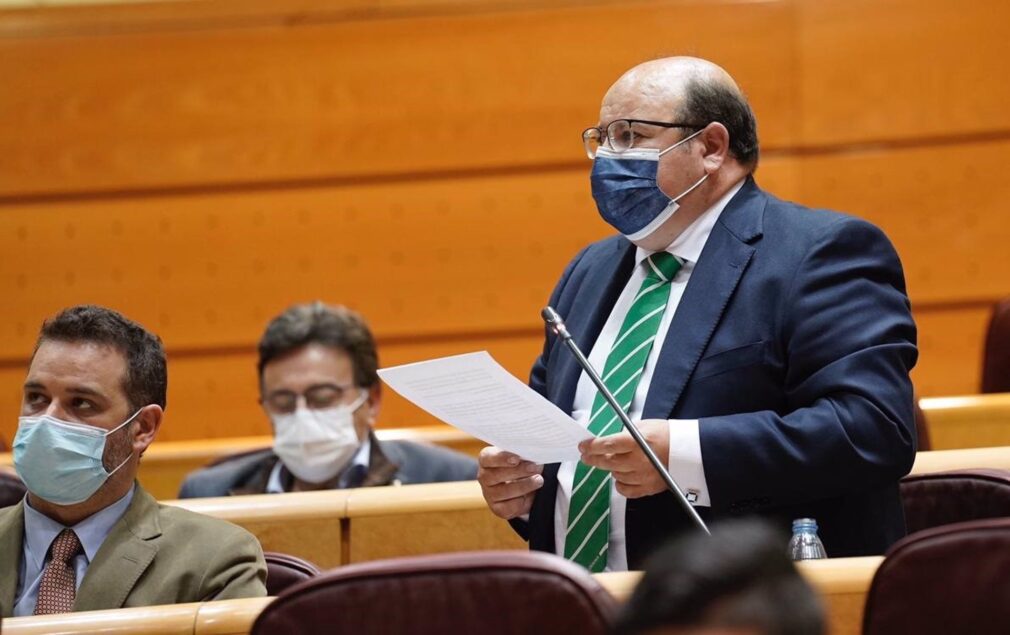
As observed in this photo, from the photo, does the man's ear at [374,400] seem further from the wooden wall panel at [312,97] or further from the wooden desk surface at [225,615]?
the wooden desk surface at [225,615]

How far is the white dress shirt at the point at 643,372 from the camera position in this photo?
7.11 ft

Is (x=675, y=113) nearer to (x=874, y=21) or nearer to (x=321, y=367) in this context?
(x=321, y=367)

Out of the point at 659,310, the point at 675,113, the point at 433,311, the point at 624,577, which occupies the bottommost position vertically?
the point at 433,311

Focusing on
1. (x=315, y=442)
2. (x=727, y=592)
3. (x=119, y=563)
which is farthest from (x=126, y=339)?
(x=727, y=592)

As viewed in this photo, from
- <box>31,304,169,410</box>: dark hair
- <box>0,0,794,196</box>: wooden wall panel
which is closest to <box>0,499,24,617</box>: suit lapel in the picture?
<box>31,304,169,410</box>: dark hair

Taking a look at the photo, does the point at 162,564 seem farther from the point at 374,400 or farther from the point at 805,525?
the point at 374,400

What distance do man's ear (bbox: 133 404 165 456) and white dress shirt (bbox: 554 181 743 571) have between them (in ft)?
2.34

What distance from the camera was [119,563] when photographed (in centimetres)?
218

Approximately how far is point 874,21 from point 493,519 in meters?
3.04

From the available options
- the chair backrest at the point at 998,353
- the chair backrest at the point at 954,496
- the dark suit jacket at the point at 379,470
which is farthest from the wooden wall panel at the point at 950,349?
the chair backrest at the point at 954,496

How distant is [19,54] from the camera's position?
512 centimetres

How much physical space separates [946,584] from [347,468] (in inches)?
89.5

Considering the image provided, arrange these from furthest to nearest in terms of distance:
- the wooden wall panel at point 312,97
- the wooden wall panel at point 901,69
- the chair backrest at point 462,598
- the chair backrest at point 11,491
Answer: the wooden wall panel at point 312,97 < the wooden wall panel at point 901,69 < the chair backrest at point 11,491 < the chair backrest at point 462,598

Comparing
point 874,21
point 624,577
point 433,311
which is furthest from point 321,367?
point 874,21
